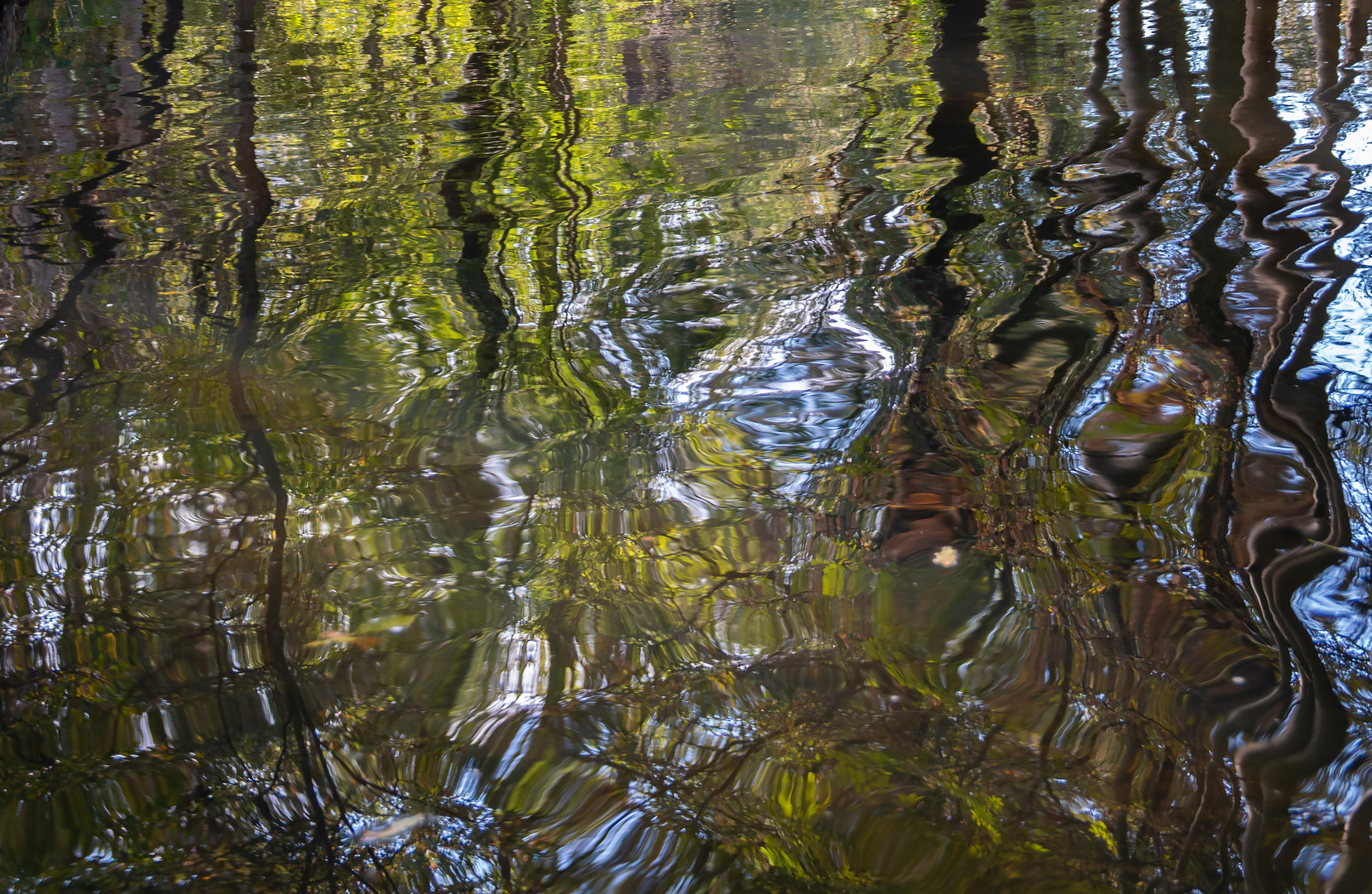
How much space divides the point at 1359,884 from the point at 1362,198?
10.1ft

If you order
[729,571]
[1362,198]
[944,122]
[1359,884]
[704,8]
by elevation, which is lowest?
[1359,884]

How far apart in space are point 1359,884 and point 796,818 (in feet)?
2.59

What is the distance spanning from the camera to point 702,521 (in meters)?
2.11

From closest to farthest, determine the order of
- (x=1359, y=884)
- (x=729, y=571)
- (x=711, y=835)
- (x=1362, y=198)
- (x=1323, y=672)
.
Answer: (x=1359, y=884) < (x=711, y=835) < (x=1323, y=672) < (x=729, y=571) < (x=1362, y=198)

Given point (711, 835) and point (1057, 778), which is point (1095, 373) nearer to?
point (1057, 778)

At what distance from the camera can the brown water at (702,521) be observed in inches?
56.6

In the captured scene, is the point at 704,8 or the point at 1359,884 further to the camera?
the point at 704,8

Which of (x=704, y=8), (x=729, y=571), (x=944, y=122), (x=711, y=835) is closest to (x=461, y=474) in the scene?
(x=729, y=571)

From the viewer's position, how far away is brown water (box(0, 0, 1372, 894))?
144 cm

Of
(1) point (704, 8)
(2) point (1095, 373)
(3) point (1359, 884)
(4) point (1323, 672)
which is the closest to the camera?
(3) point (1359, 884)

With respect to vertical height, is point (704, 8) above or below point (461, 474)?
above

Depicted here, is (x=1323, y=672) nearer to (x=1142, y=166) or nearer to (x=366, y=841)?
(x=366, y=841)

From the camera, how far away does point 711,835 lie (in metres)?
1.43

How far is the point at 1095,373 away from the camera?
2496 mm
